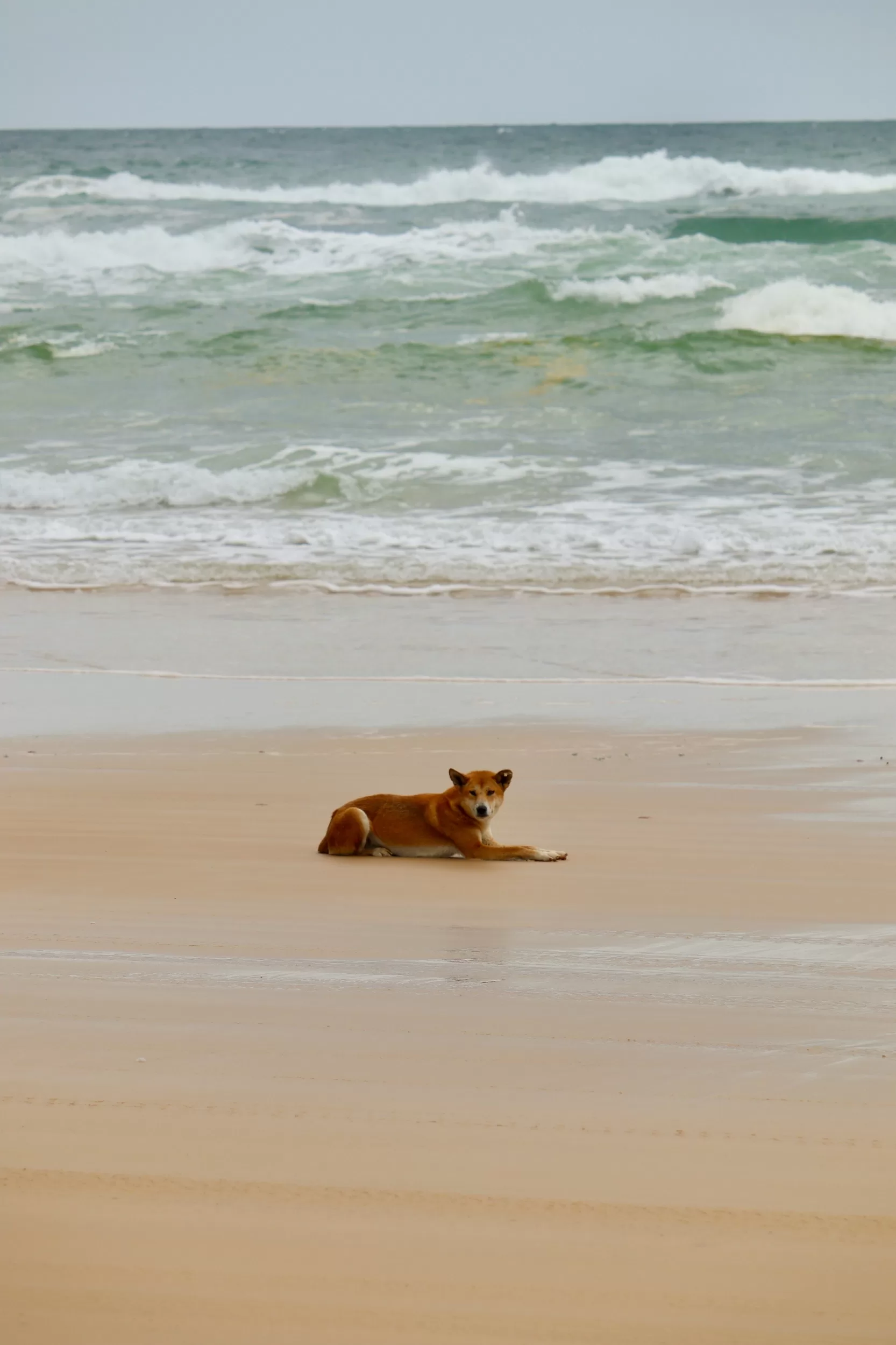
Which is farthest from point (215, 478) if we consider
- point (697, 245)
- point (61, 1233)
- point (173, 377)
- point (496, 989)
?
point (697, 245)

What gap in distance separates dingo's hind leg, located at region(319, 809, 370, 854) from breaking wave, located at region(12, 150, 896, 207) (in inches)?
1497

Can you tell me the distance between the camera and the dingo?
5113mm

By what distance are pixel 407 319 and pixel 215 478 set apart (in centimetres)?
927

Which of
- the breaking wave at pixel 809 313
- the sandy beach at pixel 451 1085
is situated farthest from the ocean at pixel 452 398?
the sandy beach at pixel 451 1085

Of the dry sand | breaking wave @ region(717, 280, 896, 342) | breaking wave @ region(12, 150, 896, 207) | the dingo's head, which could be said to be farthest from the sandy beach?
breaking wave @ region(12, 150, 896, 207)

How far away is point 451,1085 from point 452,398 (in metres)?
15.3

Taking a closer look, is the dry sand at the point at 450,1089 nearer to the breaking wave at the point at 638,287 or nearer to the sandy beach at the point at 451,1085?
the sandy beach at the point at 451,1085

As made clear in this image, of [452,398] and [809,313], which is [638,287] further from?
[452,398]

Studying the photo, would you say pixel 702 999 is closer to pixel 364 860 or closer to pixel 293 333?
pixel 364 860

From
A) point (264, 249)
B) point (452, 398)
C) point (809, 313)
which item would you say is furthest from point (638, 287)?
point (264, 249)

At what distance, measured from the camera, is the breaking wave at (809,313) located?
848 inches

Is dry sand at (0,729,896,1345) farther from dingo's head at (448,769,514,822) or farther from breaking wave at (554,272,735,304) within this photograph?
breaking wave at (554,272,735,304)

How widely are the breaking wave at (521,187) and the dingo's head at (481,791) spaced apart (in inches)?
1490

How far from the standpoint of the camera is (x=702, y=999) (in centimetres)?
353
